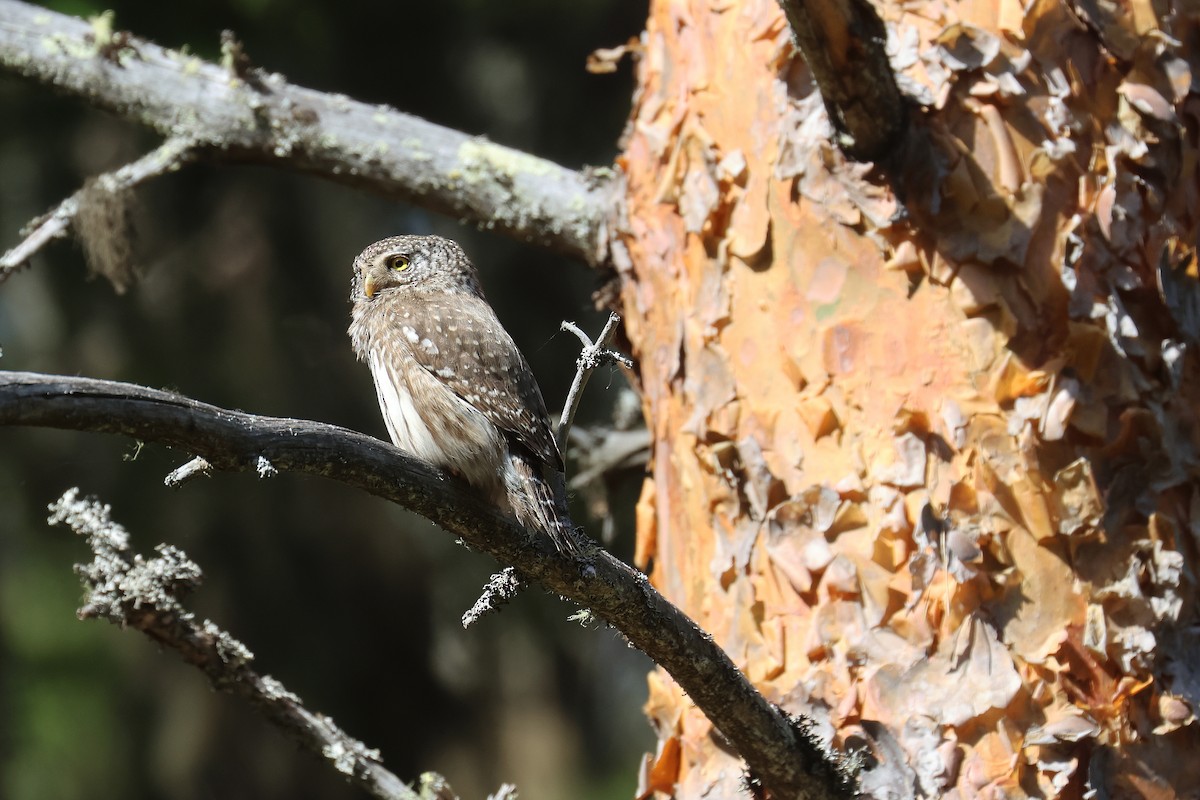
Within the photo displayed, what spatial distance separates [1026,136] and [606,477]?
225 centimetres

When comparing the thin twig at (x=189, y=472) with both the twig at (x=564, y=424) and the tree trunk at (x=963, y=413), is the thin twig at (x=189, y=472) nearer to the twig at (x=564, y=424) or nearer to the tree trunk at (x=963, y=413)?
the twig at (x=564, y=424)

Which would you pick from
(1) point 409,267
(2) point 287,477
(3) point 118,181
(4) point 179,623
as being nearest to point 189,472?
(4) point 179,623

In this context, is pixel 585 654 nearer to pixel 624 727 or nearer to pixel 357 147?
pixel 624 727

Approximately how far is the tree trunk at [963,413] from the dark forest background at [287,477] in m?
2.85

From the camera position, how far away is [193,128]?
3715 millimetres

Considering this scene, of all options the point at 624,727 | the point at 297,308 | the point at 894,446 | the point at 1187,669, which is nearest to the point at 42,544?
the point at 297,308

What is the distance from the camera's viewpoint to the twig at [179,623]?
2543mm

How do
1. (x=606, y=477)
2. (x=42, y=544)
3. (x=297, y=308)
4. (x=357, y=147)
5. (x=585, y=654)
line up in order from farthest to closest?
(x=585, y=654) → (x=297, y=308) → (x=42, y=544) → (x=606, y=477) → (x=357, y=147)

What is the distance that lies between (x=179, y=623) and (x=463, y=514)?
857 millimetres

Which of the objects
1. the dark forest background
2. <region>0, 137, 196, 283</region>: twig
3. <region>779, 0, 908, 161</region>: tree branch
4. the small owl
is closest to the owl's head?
the small owl

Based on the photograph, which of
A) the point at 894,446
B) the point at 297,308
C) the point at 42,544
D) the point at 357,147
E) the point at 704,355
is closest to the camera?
the point at 894,446

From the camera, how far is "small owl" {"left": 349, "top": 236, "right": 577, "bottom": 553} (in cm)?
277

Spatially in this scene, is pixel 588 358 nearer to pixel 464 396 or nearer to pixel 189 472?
pixel 464 396

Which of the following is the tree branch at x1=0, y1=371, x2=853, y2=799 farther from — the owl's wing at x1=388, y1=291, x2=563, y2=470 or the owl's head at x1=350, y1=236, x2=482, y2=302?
the owl's head at x1=350, y1=236, x2=482, y2=302
